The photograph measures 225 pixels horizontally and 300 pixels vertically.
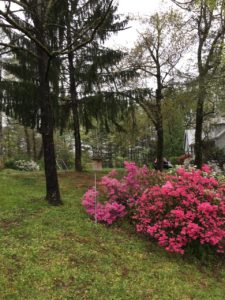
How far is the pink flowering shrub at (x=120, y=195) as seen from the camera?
264 inches

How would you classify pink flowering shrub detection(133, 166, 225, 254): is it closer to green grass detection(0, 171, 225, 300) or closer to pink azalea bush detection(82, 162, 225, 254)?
pink azalea bush detection(82, 162, 225, 254)

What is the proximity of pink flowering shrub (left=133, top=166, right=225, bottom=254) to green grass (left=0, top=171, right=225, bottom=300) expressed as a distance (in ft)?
0.88

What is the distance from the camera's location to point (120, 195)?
7.16 m

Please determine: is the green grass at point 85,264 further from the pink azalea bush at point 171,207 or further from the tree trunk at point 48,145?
the tree trunk at point 48,145

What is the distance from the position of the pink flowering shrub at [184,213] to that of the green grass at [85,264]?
268 mm

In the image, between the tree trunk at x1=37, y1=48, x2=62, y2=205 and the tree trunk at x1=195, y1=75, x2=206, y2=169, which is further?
the tree trunk at x1=195, y1=75, x2=206, y2=169

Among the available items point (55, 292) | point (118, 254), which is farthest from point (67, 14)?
point (55, 292)

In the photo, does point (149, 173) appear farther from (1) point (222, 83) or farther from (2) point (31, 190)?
(1) point (222, 83)

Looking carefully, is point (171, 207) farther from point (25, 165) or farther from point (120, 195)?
point (25, 165)

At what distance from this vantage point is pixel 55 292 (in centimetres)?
405

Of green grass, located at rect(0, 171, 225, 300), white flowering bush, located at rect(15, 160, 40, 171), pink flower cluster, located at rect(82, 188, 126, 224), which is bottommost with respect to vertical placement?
green grass, located at rect(0, 171, 225, 300)

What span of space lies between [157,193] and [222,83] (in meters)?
6.55

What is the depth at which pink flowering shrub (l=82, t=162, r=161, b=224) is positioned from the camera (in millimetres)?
6707

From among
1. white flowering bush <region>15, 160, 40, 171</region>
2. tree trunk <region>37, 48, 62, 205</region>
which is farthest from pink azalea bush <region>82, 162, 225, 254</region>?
white flowering bush <region>15, 160, 40, 171</region>
